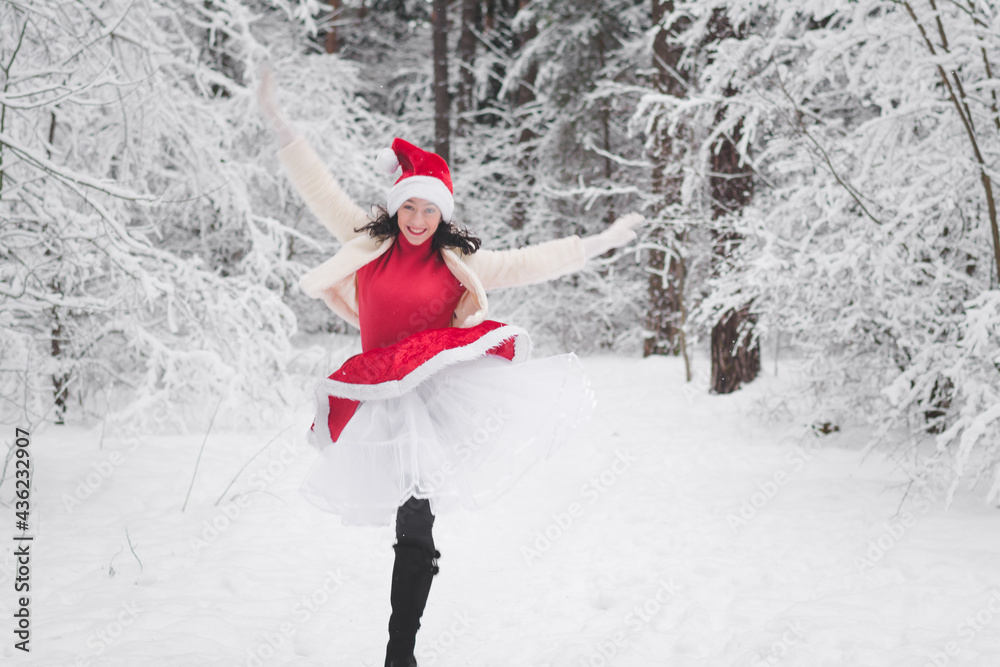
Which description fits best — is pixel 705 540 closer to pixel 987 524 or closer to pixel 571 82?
pixel 987 524

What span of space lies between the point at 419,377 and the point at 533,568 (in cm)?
215

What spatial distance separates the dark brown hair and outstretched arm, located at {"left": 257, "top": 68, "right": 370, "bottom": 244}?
0.09 meters

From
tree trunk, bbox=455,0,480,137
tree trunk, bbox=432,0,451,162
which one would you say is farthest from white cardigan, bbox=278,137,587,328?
tree trunk, bbox=455,0,480,137

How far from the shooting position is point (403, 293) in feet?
8.66

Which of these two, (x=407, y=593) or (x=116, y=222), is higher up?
(x=116, y=222)

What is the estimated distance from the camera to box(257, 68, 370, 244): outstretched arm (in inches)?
107

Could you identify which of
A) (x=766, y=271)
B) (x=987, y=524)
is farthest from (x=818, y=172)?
(x=987, y=524)

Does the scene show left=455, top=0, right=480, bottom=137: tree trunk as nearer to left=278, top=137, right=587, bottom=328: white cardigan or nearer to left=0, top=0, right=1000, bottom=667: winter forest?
left=0, top=0, right=1000, bottom=667: winter forest

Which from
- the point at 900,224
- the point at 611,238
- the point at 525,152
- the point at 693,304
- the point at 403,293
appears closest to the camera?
the point at 403,293

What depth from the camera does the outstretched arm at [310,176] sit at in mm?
2717

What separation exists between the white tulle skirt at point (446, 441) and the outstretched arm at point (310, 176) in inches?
A: 30.0

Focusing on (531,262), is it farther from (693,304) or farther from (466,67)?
(466,67)

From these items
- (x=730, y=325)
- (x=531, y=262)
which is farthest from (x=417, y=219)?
(x=730, y=325)

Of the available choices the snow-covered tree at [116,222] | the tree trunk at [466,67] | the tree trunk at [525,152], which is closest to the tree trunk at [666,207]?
the tree trunk at [525,152]
